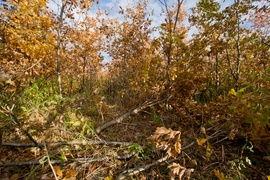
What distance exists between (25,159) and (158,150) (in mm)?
1534

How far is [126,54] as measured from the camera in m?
3.49

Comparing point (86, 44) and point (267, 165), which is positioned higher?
point (86, 44)

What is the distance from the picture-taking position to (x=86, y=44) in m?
3.53

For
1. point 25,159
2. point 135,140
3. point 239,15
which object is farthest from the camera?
point 239,15

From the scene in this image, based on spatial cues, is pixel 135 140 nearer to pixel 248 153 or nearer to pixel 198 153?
pixel 198 153

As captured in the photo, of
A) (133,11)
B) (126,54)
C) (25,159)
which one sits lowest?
(25,159)

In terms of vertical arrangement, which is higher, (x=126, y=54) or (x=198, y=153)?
(x=126, y=54)

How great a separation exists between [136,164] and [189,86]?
163 centimetres

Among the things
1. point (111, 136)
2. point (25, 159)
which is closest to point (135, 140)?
point (111, 136)

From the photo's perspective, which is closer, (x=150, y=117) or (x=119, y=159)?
(x=119, y=159)

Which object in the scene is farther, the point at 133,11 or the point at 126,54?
the point at 126,54

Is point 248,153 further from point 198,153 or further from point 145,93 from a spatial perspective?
point 145,93

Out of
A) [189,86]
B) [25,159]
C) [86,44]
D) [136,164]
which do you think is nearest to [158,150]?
[136,164]

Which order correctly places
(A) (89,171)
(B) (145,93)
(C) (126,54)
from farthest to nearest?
(C) (126,54) → (B) (145,93) → (A) (89,171)
